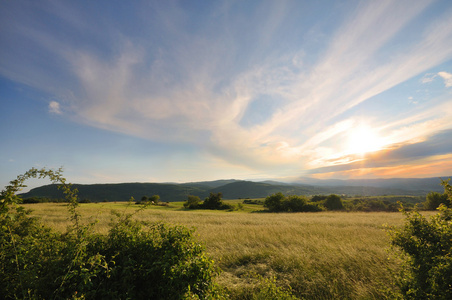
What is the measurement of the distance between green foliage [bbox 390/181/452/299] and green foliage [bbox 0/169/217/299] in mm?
4218

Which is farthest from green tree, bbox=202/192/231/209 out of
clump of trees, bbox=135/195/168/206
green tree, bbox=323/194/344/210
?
green tree, bbox=323/194/344/210

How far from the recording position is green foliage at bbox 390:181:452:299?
3.47 meters

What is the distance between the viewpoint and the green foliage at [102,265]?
3.14 meters

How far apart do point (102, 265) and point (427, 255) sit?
6272 millimetres

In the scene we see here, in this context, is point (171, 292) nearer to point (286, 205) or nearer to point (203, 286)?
point (203, 286)

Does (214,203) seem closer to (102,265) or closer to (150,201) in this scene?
(150,201)

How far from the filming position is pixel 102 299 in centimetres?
319

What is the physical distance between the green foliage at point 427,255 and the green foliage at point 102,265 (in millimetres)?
4218

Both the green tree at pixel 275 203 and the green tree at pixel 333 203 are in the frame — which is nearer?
the green tree at pixel 275 203

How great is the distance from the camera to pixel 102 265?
10.6 ft

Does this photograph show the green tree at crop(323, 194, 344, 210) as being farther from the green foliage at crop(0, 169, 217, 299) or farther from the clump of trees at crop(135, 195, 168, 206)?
the green foliage at crop(0, 169, 217, 299)

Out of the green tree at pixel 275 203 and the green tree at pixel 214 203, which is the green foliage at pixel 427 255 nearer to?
the green tree at pixel 275 203

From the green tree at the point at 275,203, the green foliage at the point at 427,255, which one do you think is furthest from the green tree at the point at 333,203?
the green foliage at the point at 427,255

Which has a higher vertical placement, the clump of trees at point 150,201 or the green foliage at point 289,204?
the clump of trees at point 150,201
